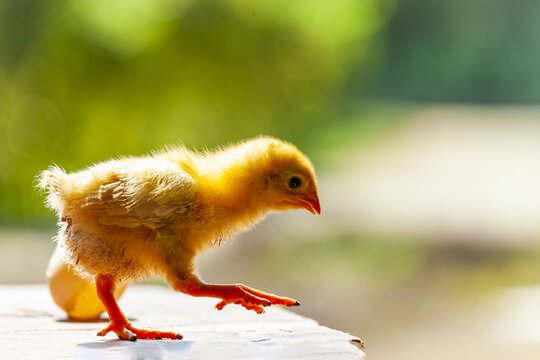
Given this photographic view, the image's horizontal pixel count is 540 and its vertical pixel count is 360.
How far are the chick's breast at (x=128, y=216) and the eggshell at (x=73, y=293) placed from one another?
221 mm

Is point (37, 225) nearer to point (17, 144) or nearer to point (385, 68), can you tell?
point (17, 144)

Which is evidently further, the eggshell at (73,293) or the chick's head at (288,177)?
the eggshell at (73,293)

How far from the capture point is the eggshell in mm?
1343

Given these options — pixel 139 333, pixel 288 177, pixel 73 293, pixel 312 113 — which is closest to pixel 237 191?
pixel 288 177

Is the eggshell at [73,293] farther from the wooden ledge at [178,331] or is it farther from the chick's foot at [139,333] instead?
the chick's foot at [139,333]

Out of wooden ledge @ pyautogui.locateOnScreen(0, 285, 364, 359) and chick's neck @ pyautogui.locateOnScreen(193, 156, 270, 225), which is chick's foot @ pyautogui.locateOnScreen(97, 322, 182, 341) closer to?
wooden ledge @ pyautogui.locateOnScreen(0, 285, 364, 359)

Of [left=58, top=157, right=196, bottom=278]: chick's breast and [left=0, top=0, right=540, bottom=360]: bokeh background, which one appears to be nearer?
[left=58, top=157, right=196, bottom=278]: chick's breast

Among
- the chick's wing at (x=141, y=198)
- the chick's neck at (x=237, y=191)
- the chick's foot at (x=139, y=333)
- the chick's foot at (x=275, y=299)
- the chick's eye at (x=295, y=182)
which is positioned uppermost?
the chick's eye at (x=295, y=182)

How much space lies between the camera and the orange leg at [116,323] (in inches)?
45.1

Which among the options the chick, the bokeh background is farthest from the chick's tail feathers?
the bokeh background

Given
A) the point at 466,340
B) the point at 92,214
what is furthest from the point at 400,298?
the point at 92,214

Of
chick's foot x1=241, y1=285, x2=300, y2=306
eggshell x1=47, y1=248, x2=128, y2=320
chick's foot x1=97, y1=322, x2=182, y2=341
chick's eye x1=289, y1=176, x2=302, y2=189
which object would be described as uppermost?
chick's eye x1=289, y1=176, x2=302, y2=189

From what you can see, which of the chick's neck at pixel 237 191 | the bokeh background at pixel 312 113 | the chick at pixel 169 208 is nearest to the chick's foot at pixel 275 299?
the chick at pixel 169 208

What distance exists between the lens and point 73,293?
4.41 ft
